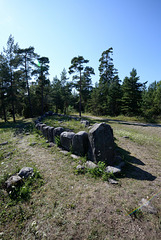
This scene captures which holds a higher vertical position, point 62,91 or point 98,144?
point 62,91

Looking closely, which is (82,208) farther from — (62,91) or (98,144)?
(62,91)

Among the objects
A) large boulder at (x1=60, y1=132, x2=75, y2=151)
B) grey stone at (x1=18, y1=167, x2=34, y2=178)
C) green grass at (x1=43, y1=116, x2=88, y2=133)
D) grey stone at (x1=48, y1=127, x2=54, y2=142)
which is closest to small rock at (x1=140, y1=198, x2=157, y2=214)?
grey stone at (x1=18, y1=167, x2=34, y2=178)

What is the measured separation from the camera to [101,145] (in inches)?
181

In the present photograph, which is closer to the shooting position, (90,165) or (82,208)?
(82,208)

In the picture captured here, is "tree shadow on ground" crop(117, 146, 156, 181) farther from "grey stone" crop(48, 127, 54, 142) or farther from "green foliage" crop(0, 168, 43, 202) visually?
"grey stone" crop(48, 127, 54, 142)

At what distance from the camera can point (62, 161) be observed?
5.11 m

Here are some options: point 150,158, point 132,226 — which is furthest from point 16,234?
point 150,158

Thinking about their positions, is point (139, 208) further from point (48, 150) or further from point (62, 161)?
point (48, 150)

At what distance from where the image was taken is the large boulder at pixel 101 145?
457cm

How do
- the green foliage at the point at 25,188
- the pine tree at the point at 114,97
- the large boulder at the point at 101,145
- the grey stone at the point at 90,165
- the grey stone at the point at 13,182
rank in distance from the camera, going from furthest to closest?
the pine tree at the point at 114,97, the large boulder at the point at 101,145, the grey stone at the point at 90,165, the grey stone at the point at 13,182, the green foliage at the point at 25,188

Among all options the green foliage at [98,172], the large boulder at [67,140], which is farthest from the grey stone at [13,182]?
the large boulder at [67,140]

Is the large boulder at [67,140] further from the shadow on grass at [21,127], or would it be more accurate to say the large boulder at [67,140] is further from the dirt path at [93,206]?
the shadow on grass at [21,127]

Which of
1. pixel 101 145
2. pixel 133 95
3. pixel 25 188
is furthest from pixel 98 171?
pixel 133 95

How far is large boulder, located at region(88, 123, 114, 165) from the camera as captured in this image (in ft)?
15.0
